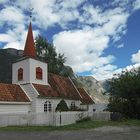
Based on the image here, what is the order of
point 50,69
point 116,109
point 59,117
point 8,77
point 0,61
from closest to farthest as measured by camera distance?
1. point 59,117
2. point 116,109
3. point 50,69
4. point 8,77
5. point 0,61

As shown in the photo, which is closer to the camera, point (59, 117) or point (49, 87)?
point (59, 117)

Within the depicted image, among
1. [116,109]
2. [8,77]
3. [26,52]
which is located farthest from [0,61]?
[116,109]

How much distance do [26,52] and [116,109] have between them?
14.1m

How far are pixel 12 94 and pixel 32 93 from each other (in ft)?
9.47

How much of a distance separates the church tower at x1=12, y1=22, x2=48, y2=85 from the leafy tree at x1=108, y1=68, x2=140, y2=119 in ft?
30.5

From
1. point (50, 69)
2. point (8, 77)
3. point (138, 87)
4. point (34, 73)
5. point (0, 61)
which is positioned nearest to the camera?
point (138, 87)

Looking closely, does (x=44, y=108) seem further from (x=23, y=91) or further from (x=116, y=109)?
(x=116, y=109)

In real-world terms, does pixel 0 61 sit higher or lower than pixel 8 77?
higher

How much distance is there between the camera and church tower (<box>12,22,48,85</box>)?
38.5m

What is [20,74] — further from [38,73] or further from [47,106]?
[47,106]

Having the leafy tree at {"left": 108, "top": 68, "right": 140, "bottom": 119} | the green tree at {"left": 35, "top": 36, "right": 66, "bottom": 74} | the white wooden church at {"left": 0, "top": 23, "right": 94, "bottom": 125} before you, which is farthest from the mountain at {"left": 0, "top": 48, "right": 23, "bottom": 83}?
the leafy tree at {"left": 108, "top": 68, "right": 140, "bottom": 119}

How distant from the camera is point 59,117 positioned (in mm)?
28953

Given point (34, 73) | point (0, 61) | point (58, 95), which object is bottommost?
point (58, 95)

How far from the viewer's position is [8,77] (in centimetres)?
7512
